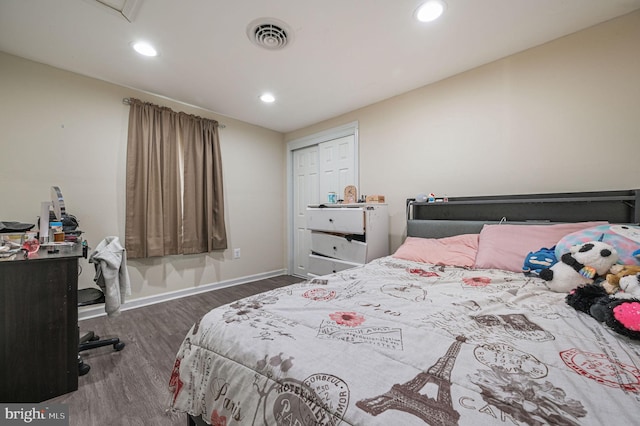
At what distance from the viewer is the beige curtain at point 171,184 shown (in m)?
2.77

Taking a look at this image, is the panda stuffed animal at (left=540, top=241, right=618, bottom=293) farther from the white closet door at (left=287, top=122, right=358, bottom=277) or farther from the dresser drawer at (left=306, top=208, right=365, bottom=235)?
the white closet door at (left=287, top=122, right=358, bottom=277)

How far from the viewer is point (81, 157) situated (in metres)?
2.52

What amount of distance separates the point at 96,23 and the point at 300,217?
306 cm

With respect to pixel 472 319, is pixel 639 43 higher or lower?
higher

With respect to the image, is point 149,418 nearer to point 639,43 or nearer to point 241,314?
point 241,314

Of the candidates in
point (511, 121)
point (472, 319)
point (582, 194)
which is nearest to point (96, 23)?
point (472, 319)

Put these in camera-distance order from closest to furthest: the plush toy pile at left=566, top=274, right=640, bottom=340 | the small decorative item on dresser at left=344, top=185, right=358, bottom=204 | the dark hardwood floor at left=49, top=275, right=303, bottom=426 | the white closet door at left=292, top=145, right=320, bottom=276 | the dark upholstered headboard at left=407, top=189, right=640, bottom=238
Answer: the plush toy pile at left=566, top=274, right=640, bottom=340, the dark hardwood floor at left=49, top=275, right=303, bottom=426, the dark upholstered headboard at left=407, top=189, right=640, bottom=238, the small decorative item on dresser at left=344, top=185, right=358, bottom=204, the white closet door at left=292, top=145, right=320, bottom=276

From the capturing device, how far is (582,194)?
73.4 inches

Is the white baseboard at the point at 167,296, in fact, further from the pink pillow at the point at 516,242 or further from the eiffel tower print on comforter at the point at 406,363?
the pink pillow at the point at 516,242

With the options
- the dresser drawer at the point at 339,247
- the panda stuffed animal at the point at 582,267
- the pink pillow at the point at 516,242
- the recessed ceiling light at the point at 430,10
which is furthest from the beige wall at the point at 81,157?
the panda stuffed animal at the point at 582,267

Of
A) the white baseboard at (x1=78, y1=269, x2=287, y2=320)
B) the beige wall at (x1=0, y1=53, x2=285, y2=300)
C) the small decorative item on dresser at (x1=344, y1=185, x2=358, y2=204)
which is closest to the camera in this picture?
the beige wall at (x1=0, y1=53, x2=285, y2=300)

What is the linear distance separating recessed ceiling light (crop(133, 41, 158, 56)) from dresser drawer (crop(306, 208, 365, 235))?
2135 mm

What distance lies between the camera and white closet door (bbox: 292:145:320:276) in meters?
3.92

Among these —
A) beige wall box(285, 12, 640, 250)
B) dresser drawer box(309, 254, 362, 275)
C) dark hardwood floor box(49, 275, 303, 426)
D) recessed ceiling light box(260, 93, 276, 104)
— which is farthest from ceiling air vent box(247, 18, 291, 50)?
dark hardwood floor box(49, 275, 303, 426)
